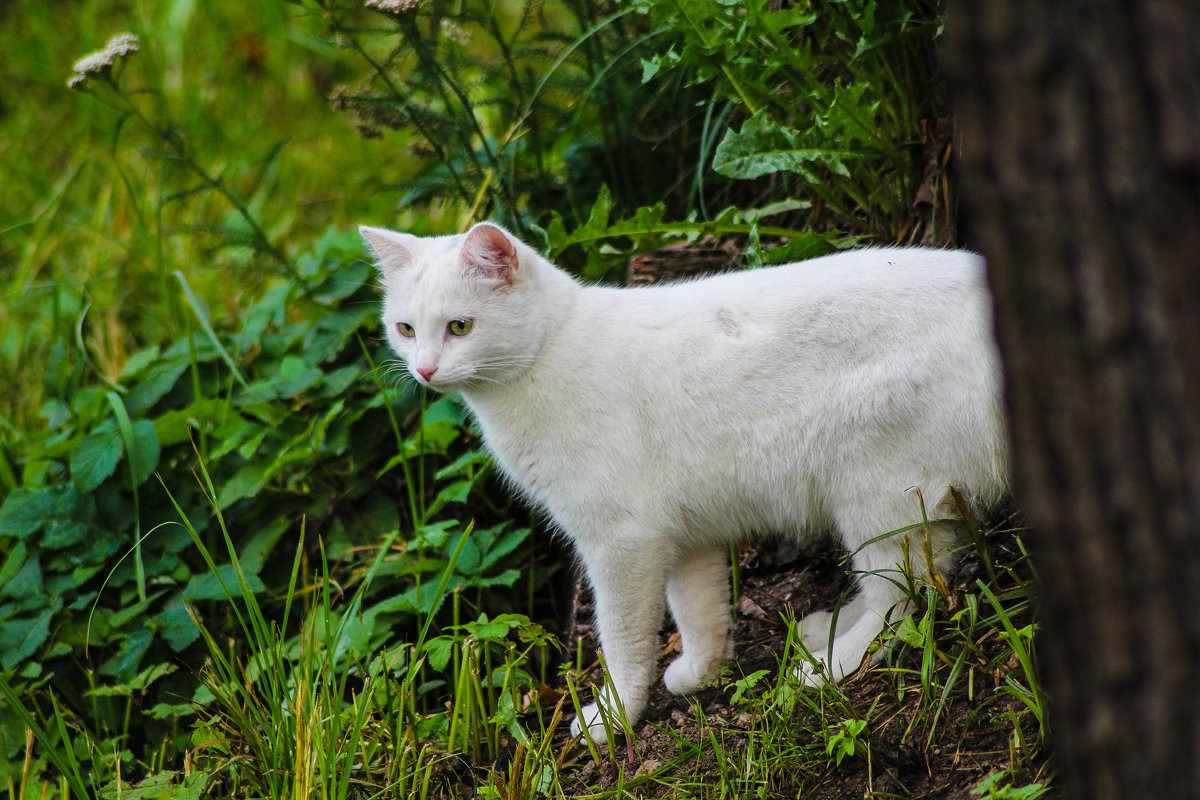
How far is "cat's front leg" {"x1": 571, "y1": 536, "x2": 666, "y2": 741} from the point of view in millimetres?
2537

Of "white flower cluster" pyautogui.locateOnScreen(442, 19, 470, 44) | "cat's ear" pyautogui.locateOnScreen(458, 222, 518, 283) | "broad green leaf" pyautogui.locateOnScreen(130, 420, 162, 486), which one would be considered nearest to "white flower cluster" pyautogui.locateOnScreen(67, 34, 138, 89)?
"white flower cluster" pyautogui.locateOnScreen(442, 19, 470, 44)

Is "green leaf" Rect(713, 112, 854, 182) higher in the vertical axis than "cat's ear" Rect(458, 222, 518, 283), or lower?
higher

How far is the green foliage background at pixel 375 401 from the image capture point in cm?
285

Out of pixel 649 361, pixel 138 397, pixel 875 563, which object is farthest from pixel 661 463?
pixel 138 397

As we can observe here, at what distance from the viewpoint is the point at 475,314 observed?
8.67ft

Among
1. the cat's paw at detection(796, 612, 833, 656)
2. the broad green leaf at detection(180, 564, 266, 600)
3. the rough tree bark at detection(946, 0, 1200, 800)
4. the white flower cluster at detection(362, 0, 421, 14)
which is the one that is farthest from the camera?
the broad green leaf at detection(180, 564, 266, 600)

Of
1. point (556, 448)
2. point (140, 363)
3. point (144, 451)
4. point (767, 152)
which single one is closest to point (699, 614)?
point (556, 448)

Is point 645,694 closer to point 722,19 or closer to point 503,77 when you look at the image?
point 722,19

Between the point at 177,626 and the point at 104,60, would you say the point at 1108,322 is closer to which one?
the point at 177,626

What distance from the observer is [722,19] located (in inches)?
110

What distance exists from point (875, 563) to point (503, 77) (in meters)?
2.31

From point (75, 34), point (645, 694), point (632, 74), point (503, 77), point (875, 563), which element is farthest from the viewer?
point (75, 34)

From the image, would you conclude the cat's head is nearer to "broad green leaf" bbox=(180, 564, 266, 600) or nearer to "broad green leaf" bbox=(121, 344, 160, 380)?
"broad green leaf" bbox=(180, 564, 266, 600)

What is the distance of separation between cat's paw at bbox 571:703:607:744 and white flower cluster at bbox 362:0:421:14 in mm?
2166
